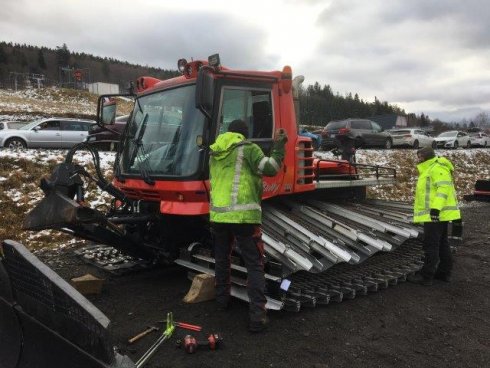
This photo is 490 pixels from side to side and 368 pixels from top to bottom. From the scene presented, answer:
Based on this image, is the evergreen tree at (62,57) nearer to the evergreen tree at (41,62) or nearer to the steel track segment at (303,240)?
the evergreen tree at (41,62)

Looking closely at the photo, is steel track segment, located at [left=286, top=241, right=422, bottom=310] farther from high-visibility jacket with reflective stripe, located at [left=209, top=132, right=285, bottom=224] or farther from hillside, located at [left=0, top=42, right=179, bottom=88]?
hillside, located at [left=0, top=42, right=179, bottom=88]

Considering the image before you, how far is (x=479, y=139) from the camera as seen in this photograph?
31156 mm

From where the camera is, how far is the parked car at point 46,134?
55.5ft

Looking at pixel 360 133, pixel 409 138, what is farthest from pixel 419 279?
pixel 409 138

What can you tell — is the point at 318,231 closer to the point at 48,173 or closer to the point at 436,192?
the point at 436,192

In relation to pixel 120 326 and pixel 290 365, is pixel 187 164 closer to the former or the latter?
pixel 120 326

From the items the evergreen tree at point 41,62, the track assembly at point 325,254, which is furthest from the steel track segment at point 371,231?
the evergreen tree at point 41,62

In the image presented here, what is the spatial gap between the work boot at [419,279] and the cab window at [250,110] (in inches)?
108

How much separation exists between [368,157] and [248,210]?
15.8 m

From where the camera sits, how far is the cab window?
16.9 feet

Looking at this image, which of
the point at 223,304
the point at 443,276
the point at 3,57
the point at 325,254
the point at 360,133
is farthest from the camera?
the point at 3,57

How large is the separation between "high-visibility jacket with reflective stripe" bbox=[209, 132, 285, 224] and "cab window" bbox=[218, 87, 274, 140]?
63 cm

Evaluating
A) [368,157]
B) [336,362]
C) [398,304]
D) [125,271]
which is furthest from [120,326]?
[368,157]

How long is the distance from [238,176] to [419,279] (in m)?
3.26
